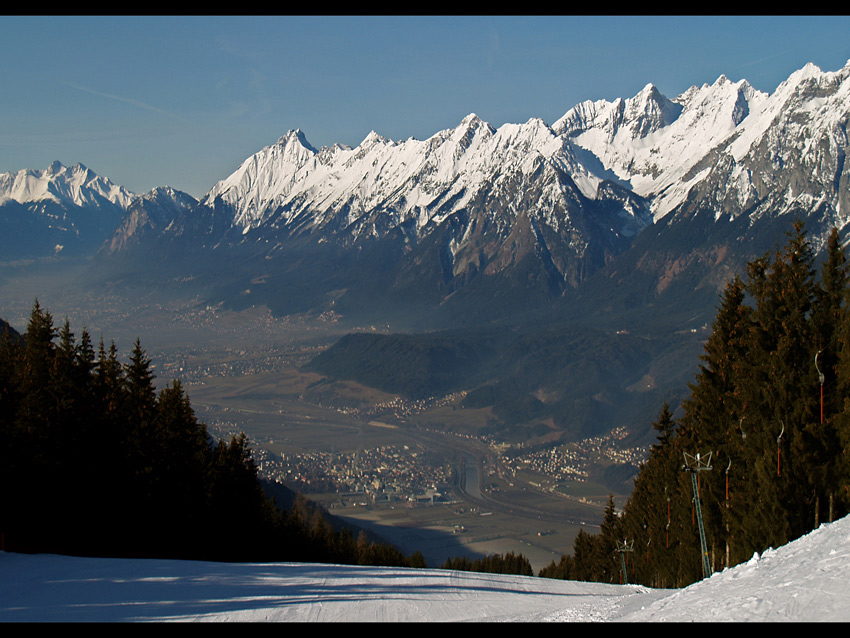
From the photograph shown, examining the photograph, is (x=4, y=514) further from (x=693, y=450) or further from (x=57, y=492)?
(x=693, y=450)

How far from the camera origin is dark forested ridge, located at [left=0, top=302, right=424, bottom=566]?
3722 cm

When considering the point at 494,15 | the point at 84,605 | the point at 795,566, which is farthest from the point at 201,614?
the point at 494,15

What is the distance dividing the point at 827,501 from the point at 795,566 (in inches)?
507

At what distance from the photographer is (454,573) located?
3469 cm

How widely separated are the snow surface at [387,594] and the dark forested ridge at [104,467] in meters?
7.26

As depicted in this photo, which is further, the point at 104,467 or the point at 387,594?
the point at 104,467

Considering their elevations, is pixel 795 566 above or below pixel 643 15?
below

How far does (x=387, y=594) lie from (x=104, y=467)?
70.5 ft

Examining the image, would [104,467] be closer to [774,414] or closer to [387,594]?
[387,594]

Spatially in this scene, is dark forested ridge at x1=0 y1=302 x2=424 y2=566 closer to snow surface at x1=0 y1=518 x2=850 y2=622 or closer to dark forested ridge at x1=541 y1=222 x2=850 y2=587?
snow surface at x1=0 y1=518 x2=850 y2=622

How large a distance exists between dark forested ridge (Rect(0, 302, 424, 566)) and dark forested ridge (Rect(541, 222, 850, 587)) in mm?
27874

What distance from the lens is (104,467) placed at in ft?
134

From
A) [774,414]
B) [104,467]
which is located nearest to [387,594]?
[774,414]

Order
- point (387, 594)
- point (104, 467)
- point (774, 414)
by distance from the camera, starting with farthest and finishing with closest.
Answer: point (104, 467) < point (774, 414) < point (387, 594)
